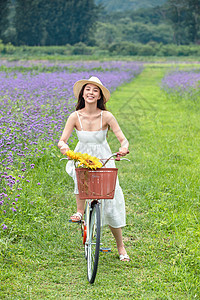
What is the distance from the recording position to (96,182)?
325 cm

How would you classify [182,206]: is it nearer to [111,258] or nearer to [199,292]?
[111,258]

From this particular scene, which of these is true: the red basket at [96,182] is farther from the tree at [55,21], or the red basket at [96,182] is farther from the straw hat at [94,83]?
the tree at [55,21]

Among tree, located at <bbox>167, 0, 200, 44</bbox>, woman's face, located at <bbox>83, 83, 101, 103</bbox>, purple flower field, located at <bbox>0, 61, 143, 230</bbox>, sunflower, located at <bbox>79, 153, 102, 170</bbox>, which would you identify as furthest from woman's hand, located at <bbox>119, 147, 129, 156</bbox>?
tree, located at <bbox>167, 0, 200, 44</bbox>

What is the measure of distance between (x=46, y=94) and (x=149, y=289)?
7.41m

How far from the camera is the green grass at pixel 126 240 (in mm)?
3609

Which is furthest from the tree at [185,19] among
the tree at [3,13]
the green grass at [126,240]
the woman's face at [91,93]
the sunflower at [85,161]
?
the sunflower at [85,161]

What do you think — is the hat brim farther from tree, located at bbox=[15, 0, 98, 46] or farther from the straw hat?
tree, located at bbox=[15, 0, 98, 46]

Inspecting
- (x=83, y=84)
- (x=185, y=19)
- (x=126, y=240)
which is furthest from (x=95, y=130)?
(x=185, y=19)

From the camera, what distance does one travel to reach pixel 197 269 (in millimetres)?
3801

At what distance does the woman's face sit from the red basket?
82cm

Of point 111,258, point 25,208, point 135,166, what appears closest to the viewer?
point 111,258

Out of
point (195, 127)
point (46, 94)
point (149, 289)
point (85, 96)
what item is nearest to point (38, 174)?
point (85, 96)

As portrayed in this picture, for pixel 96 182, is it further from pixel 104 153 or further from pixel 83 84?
pixel 83 84

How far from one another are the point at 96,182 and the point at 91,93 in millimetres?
949
